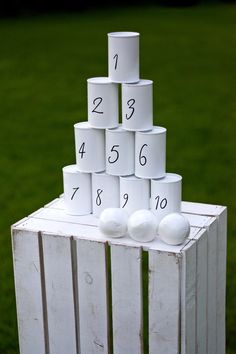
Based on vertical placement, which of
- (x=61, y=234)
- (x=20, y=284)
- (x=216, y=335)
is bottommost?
(x=216, y=335)

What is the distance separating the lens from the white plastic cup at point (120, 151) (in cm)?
256

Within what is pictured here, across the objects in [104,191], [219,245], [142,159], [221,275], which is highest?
[142,159]

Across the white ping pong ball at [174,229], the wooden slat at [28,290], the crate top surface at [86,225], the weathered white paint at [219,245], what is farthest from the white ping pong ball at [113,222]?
the weathered white paint at [219,245]

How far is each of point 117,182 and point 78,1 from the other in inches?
378

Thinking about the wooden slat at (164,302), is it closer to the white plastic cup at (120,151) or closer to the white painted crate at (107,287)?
the white painted crate at (107,287)

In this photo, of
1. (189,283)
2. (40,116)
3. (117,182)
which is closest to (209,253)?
(189,283)

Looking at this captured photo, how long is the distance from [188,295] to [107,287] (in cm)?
27

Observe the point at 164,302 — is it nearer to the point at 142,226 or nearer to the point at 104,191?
the point at 142,226

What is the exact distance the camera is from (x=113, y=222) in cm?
243

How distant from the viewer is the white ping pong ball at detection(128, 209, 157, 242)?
240cm

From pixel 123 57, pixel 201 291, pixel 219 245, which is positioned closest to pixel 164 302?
pixel 201 291

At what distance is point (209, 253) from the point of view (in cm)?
260

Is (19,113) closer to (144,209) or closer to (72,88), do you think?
(72,88)

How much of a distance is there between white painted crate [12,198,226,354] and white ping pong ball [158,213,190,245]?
3 cm
